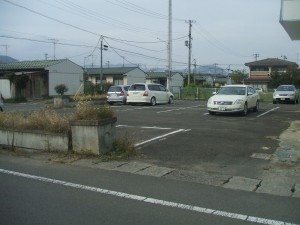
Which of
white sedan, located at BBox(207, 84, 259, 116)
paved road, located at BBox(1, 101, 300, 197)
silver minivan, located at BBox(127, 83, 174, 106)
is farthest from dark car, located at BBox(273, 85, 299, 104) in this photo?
paved road, located at BBox(1, 101, 300, 197)

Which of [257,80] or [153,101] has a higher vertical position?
[257,80]

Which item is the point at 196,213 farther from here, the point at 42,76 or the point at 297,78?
the point at 297,78

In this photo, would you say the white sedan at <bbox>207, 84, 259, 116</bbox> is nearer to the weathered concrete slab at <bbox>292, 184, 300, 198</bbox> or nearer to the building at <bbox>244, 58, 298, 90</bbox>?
the weathered concrete slab at <bbox>292, 184, 300, 198</bbox>

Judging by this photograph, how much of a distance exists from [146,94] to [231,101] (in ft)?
33.4

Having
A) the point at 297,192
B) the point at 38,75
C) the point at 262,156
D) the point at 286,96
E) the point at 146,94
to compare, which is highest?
the point at 38,75

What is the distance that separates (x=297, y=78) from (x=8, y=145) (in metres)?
64.5

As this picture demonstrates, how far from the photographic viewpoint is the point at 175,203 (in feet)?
19.1

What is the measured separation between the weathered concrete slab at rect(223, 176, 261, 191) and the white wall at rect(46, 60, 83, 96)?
39.3 meters

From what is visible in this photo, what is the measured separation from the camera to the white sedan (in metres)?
18.5

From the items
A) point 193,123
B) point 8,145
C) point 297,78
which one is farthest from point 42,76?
point 297,78

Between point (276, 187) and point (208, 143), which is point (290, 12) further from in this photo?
point (276, 187)

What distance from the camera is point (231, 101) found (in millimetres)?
18531

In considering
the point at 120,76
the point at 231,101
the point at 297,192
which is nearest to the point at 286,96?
the point at 231,101

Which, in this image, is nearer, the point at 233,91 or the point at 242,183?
the point at 242,183
